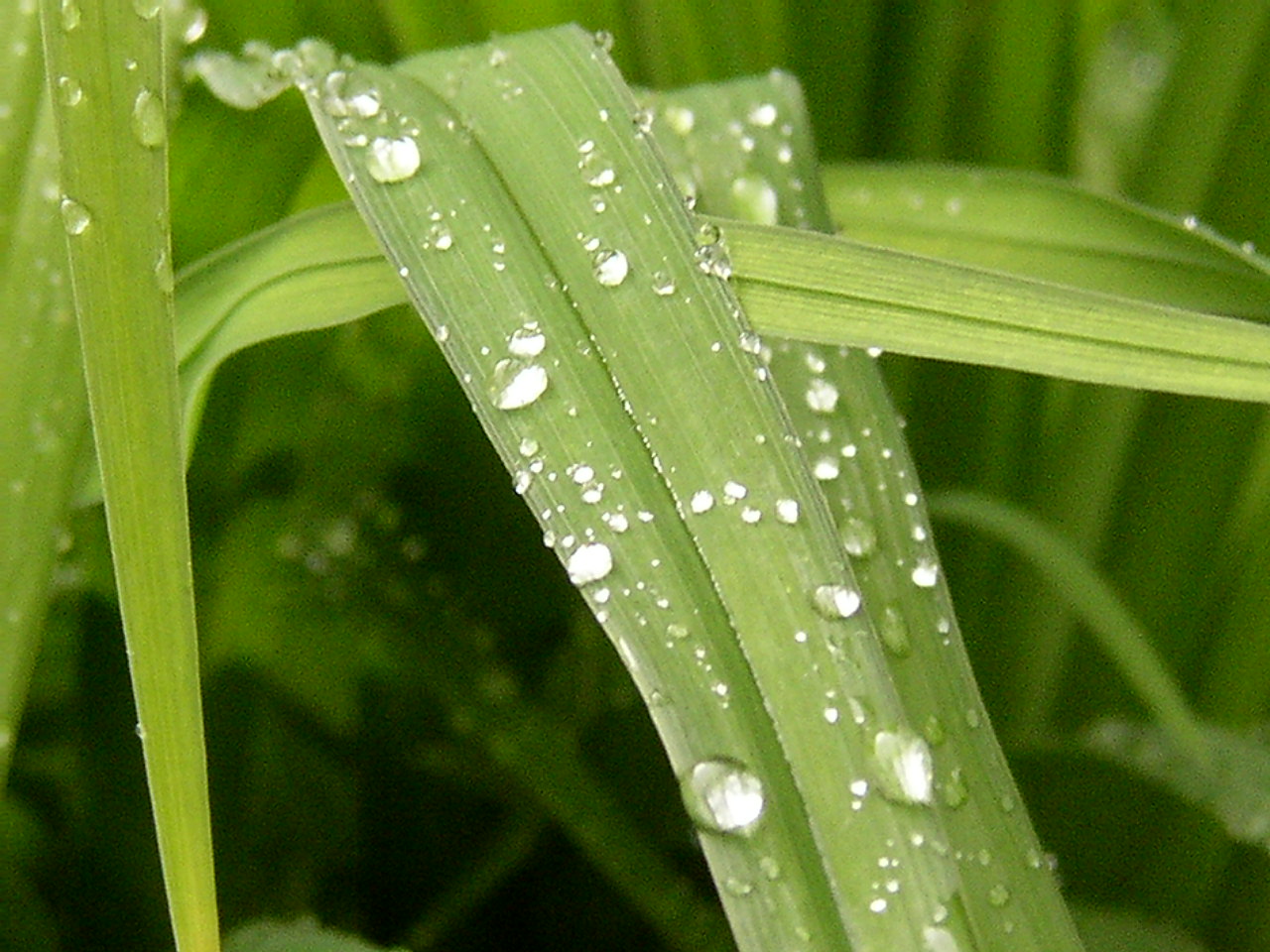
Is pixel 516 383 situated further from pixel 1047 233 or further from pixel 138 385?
pixel 1047 233

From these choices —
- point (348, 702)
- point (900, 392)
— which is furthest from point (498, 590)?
point (900, 392)

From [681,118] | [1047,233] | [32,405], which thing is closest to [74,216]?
[32,405]

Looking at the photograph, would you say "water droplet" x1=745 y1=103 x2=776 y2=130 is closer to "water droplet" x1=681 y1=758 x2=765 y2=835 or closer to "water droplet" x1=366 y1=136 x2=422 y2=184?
"water droplet" x1=366 y1=136 x2=422 y2=184

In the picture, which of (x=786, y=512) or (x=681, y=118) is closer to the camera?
(x=786, y=512)

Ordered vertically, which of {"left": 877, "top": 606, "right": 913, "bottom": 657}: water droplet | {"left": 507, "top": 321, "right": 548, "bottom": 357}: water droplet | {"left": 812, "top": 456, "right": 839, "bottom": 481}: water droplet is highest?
{"left": 812, "top": 456, "right": 839, "bottom": 481}: water droplet

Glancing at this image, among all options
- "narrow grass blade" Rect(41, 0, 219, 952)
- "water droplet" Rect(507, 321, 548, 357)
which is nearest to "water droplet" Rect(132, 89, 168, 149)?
"narrow grass blade" Rect(41, 0, 219, 952)

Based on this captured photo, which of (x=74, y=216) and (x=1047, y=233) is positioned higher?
(x=1047, y=233)
